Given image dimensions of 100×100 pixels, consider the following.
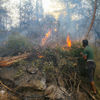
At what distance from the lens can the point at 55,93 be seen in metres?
4.00

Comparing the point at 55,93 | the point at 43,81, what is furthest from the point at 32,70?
the point at 55,93

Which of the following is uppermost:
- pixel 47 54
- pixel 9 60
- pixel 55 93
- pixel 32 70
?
pixel 47 54

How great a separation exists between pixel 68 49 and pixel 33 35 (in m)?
3.93

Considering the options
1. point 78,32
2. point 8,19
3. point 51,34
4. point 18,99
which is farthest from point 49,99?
point 8,19

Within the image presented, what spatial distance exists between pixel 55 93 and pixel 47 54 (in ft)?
6.89

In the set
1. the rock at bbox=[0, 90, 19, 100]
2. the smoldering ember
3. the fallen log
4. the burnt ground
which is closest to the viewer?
the rock at bbox=[0, 90, 19, 100]

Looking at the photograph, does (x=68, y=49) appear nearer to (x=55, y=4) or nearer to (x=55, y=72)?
(x=55, y=72)

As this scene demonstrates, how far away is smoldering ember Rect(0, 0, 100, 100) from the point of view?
13.5ft

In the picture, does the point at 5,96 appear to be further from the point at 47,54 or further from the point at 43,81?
the point at 47,54

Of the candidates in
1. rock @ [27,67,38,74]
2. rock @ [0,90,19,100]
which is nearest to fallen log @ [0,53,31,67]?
rock @ [27,67,38,74]

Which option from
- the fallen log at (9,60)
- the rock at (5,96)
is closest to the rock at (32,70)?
the fallen log at (9,60)

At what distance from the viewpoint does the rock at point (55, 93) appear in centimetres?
391

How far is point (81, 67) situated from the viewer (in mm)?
5227

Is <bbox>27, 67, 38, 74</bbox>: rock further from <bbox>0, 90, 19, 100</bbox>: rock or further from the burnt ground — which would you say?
<bbox>0, 90, 19, 100</bbox>: rock
